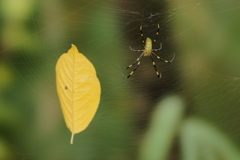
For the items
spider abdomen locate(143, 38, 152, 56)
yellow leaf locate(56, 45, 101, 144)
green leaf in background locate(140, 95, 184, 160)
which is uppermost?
spider abdomen locate(143, 38, 152, 56)

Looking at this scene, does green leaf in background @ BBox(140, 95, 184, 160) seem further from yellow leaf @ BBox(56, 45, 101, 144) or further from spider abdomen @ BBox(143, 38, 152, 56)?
spider abdomen @ BBox(143, 38, 152, 56)

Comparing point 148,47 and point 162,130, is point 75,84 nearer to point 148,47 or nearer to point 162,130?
point 162,130

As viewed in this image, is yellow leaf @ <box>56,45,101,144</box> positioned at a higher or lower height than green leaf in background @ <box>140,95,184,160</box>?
higher

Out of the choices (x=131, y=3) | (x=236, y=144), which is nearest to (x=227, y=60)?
(x=236, y=144)

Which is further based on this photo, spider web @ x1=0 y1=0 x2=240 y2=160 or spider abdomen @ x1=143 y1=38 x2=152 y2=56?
spider abdomen @ x1=143 y1=38 x2=152 y2=56

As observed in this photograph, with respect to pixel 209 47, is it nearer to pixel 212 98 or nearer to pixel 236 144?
pixel 212 98

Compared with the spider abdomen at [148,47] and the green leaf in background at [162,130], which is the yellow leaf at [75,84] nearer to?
the green leaf in background at [162,130]

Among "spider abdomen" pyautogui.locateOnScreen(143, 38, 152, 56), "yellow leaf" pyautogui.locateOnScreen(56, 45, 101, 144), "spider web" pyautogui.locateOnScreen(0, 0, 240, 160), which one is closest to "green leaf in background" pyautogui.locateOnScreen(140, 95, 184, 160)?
"spider web" pyautogui.locateOnScreen(0, 0, 240, 160)
